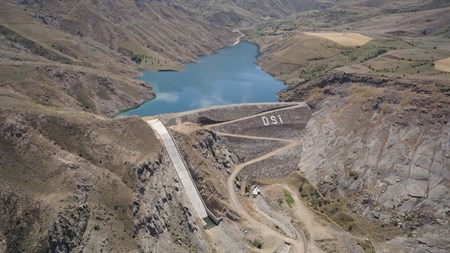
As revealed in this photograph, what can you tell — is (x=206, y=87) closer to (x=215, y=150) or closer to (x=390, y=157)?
(x=215, y=150)

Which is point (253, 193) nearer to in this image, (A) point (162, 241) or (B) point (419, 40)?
(A) point (162, 241)

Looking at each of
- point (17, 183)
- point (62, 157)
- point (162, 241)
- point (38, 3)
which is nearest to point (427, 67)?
point (162, 241)

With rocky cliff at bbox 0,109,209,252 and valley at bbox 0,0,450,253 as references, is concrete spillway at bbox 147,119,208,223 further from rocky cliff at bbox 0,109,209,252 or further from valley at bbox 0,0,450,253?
rocky cliff at bbox 0,109,209,252

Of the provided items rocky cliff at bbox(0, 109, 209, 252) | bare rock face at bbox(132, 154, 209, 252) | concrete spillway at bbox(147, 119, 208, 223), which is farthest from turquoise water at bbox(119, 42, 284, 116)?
bare rock face at bbox(132, 154, 209, 252)

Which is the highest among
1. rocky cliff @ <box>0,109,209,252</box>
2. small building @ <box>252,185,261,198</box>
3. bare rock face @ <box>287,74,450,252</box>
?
bare rock face @ <box>287,74,450,252</box>

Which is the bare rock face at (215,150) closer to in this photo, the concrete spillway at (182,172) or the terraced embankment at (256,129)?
the terraced embankment at (256,129)

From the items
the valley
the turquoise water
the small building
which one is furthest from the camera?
the turquoise water
